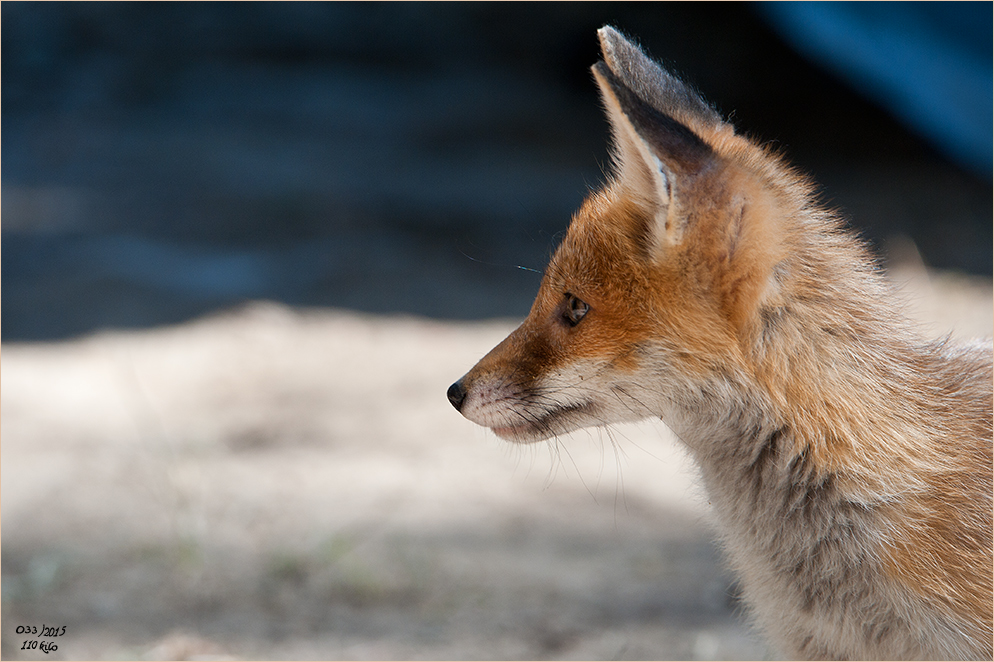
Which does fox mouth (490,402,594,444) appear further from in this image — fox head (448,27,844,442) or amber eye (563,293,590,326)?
amber eye (563,293,590,326)

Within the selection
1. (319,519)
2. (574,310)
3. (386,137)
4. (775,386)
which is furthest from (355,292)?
(775,386)

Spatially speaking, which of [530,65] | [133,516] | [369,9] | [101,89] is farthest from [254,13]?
[133,516]

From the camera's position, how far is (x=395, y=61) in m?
16.0

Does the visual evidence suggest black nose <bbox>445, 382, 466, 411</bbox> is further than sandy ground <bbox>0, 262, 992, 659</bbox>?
No

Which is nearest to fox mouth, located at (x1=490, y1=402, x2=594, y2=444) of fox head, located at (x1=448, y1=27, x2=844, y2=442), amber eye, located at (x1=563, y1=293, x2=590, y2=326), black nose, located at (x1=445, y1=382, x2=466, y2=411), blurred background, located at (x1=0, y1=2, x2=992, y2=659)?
fox head, located at (x1=448, y1=27, x2=844, y2=442)

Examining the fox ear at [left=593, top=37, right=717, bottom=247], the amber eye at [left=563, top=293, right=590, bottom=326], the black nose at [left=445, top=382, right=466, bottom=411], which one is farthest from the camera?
the black nose at [left=445, top=382, right=466, bottom=411]

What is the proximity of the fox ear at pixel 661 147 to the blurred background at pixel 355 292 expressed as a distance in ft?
3.60

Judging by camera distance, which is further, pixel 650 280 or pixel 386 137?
pixel 386 137

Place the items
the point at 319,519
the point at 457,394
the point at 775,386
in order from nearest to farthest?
the point at 775,386 < the point at 457,394 < the point at 319,519

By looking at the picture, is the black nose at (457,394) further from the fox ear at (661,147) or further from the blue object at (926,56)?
the blue object at (926,56)

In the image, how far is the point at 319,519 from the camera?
5246mm

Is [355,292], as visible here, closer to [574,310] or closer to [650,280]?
[574,310]

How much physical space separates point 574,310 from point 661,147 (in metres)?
0.67

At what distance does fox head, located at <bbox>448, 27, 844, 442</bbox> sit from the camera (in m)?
2.48
